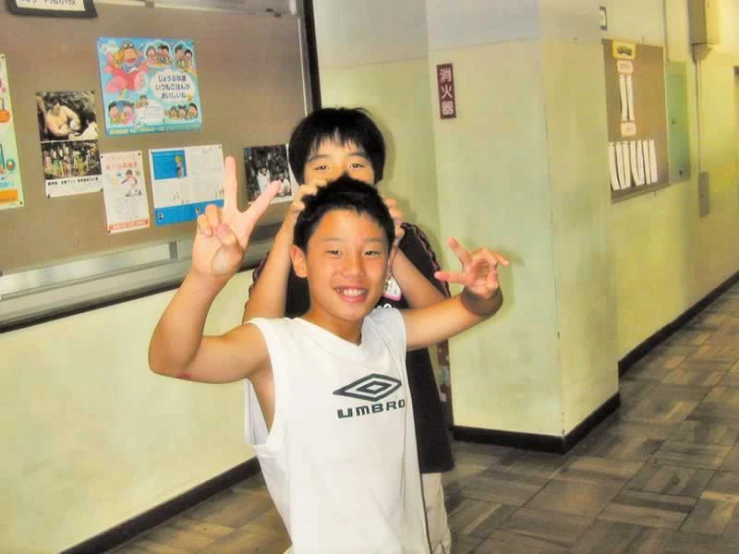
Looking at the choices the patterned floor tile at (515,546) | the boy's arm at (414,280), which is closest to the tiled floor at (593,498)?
the patterned floor tile at (515,546)

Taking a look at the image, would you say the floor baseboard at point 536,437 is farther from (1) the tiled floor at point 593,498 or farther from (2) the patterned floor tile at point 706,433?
(2) the patterned floor tile at point 706,433

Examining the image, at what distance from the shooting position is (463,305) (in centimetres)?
164

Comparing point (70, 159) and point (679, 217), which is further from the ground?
point (70, 159)

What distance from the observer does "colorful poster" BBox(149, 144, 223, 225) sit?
10.3ft

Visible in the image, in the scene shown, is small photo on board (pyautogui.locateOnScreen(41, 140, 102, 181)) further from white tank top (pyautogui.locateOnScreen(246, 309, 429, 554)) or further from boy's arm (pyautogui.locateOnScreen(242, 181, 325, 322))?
white tank top (pyautogui.locateOnScreen(246, 309, 429, 554))

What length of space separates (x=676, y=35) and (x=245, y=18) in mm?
3357

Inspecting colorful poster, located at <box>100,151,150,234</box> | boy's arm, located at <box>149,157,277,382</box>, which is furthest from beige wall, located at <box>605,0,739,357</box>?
boy's arm, located at <box>149,157,277,382</box>

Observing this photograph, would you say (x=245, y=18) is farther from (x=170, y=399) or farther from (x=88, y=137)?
(x=170, y=399)

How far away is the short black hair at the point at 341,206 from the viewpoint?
152 cm

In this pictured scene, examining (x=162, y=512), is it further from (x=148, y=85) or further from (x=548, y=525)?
(x=148, y=85)

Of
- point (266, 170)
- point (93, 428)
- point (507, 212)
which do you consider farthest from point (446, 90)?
point (93, 428)

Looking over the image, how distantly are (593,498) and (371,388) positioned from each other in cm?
204

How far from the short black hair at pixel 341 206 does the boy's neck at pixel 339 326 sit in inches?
4.8

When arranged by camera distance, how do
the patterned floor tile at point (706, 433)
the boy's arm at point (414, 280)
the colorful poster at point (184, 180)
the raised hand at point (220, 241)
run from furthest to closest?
the patterned floor tile at point (706, 433), the colorful poster at point (184, 180), the boy's arm at point (414, 280), the raised hand at point (220, 241)
